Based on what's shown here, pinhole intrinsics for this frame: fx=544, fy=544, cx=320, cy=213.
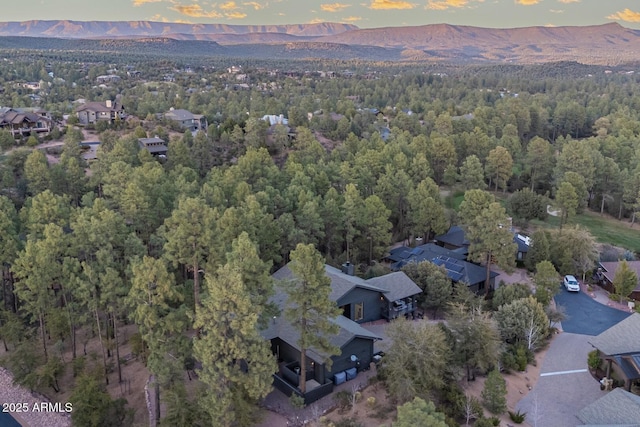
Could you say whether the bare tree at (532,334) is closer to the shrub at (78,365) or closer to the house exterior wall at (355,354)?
the house exterior wall at (355,354)

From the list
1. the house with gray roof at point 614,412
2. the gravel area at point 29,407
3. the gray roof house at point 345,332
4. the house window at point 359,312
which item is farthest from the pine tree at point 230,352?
the house with gray roof at point 614,412

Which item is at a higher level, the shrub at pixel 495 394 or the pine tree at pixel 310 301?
the pine tree at pixel 310 301

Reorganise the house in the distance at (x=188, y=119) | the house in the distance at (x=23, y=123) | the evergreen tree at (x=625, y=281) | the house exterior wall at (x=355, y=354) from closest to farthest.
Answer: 1. the house exterior wall at (x=355, y=354)
2. the evergreen tree at (x=625, y=281)
3. the house in the distance at (x=23, y=123)
4. the house in the distance at (x=188, y=119)

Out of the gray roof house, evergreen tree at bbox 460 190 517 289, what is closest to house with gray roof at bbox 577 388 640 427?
the gray roof house

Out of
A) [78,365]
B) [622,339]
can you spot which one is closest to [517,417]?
[622,339]

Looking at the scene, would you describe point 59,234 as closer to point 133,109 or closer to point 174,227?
point 174,227

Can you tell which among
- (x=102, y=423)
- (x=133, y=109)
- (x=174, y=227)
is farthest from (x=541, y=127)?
(x=102, y=423)
